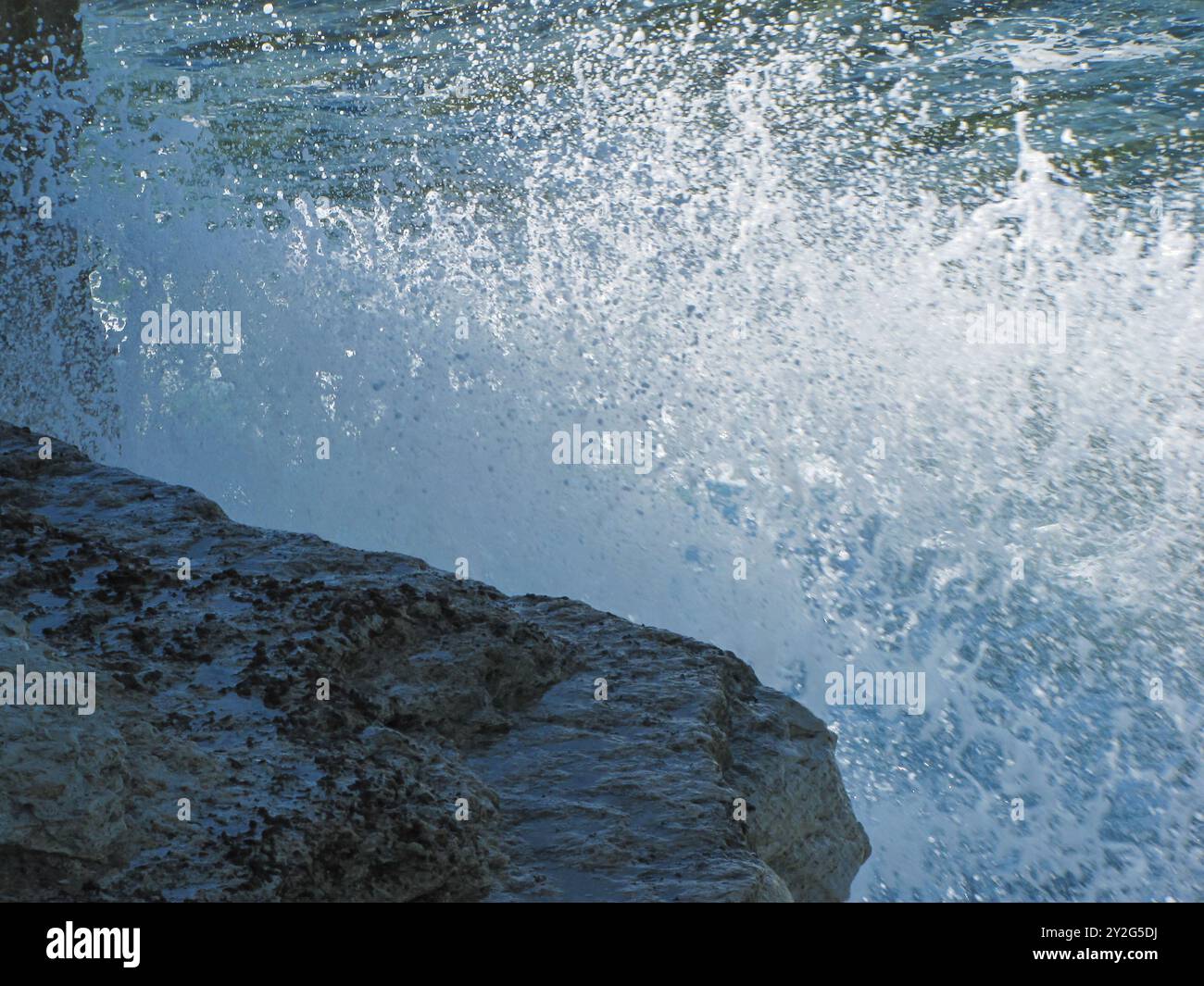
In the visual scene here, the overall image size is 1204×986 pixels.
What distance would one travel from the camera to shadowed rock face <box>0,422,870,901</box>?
2025mm

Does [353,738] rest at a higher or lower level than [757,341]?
lower

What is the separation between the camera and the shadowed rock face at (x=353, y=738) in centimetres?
203

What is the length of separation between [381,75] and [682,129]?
9.45 ft

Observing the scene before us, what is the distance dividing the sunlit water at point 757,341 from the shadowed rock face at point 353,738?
1.76 metres

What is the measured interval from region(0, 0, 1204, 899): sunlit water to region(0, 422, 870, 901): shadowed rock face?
176cm

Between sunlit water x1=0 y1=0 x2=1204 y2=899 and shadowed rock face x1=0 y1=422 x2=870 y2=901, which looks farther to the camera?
sunlit water x1=0 y1=0 x2=1204 y2=899

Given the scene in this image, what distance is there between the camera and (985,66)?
32.2 ft

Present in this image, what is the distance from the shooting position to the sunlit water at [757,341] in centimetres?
536

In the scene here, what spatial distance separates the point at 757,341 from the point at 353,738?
502cm

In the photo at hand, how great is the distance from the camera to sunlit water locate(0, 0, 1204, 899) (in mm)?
5359

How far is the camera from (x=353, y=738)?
2457mm

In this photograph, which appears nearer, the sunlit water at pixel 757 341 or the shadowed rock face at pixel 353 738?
the shadowed rock face at pixel 353 738
